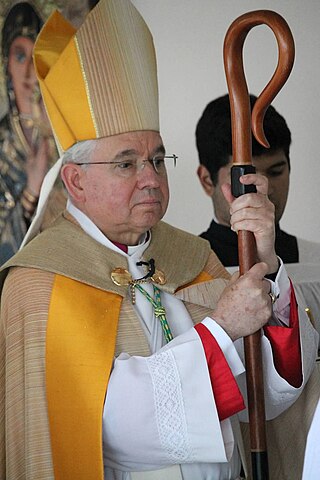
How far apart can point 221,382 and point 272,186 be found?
177cm

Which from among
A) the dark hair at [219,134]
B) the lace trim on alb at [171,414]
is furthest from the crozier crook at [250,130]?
the dark hair at [219,134]

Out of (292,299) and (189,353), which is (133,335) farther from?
(292,299)

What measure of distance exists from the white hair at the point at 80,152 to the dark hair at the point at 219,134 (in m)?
1.31

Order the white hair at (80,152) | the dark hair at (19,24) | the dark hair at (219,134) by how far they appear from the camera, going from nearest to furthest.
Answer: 1. the white hair at (80,152)
2. the dark hair at (19,24)
3. the dark hair at (219,134)

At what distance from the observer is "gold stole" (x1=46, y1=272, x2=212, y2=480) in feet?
10.9

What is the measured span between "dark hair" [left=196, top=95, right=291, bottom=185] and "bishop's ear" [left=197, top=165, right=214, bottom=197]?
19 millimetres

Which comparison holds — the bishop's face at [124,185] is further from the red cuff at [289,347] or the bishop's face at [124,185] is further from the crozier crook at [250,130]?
the red cuff at [289,347]

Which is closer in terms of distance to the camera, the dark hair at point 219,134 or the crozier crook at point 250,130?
the crozier crook at point 250,130

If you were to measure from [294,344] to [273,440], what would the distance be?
0.47 m

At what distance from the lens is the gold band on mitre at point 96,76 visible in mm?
3619

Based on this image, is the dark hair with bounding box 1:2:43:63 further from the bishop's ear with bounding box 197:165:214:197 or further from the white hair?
the white hair

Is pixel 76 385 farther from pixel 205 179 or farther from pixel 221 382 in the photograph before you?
pixel 205 179

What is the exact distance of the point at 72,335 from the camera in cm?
342

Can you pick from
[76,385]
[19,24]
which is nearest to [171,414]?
[76,385]
